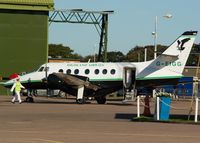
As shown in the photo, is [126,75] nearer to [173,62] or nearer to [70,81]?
[173,62]

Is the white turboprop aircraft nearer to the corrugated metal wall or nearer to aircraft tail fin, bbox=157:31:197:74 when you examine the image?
aircraft tail fin, bbox=157:31:197:74

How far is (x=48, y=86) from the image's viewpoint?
39.7 meters

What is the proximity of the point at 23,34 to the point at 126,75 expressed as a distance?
81.6 ft

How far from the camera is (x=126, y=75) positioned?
38219 millimetres

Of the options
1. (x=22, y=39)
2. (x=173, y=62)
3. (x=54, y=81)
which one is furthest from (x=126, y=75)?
(x=22, y=39)

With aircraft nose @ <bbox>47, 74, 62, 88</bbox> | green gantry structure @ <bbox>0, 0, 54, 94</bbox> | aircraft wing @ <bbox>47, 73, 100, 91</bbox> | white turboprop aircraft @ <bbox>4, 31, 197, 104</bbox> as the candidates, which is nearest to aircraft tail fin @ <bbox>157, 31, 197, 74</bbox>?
white turboprop aircraft @ <bbox>4, 31, 197, 104</bbox>

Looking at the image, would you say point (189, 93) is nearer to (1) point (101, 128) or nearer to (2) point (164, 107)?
(2) point (164, 107)

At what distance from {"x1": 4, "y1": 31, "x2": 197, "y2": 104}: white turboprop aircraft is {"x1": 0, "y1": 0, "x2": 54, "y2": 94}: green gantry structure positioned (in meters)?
21.9

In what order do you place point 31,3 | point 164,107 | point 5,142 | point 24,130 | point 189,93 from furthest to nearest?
point 189,93, point 31,3, point 164,107, point 24,130, point 5,142

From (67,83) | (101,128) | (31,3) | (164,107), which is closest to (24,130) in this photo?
(101,128)

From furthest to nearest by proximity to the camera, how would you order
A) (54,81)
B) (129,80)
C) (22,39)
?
(22,39), (54,81), (129,80)

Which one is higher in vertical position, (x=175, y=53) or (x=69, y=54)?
(x=69, y=54)

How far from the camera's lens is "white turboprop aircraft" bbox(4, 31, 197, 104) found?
1499 inches

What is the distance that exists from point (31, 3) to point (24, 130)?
143 ft
